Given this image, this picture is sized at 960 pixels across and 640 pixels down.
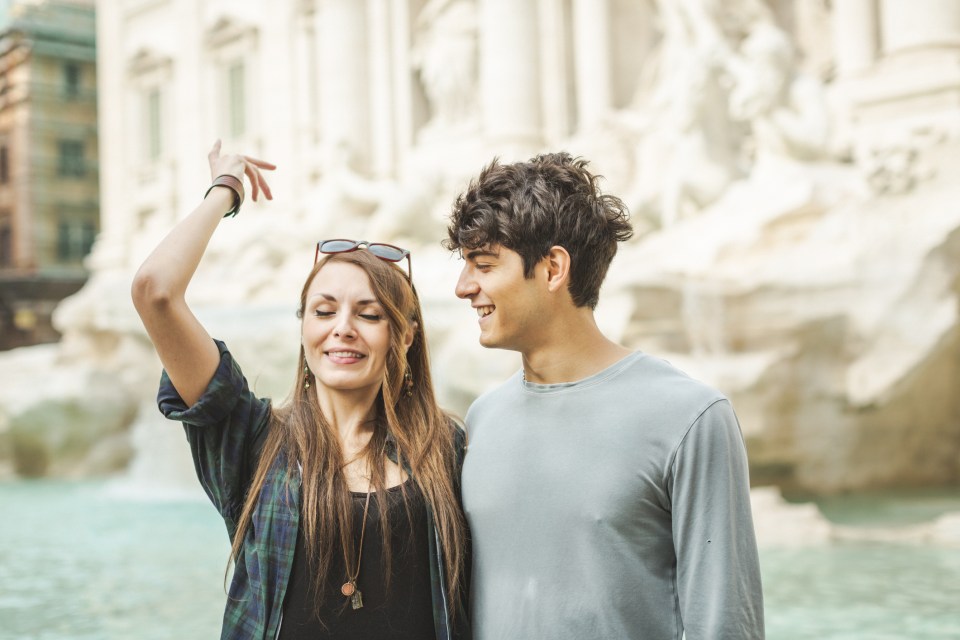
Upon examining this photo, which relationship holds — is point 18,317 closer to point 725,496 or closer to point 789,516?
point 789,516

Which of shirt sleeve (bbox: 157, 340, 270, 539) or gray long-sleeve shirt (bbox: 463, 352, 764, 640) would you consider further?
shirt sleeve (bbox: 157, 340, 270, 539)

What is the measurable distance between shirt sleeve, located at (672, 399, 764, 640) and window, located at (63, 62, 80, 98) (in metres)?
30.7

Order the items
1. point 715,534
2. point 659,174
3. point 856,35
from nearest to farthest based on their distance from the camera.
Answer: point 715,534 < point 659,174 < point 856,35

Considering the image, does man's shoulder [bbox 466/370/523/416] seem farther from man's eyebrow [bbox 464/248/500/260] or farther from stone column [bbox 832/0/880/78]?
stone column [bbox 832/0/880/78]

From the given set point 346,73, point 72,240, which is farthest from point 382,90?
point 72,240

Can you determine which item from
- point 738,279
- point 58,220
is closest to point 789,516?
point 738,279

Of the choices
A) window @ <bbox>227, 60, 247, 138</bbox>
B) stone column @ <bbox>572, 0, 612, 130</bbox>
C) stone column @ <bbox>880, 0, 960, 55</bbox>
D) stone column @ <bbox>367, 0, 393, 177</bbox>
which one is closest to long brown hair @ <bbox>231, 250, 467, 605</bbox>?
stone column @ <bbox>880, 0, 960, 55</bbox>

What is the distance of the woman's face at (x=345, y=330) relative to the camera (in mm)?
1922

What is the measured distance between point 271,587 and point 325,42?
57.5 feet

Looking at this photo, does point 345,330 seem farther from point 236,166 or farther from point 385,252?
point 236,166

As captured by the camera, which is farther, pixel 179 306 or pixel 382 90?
pixel 382 90

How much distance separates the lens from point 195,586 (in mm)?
5840

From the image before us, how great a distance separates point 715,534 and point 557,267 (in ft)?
1.56

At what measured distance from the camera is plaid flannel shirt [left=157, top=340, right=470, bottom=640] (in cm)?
178
